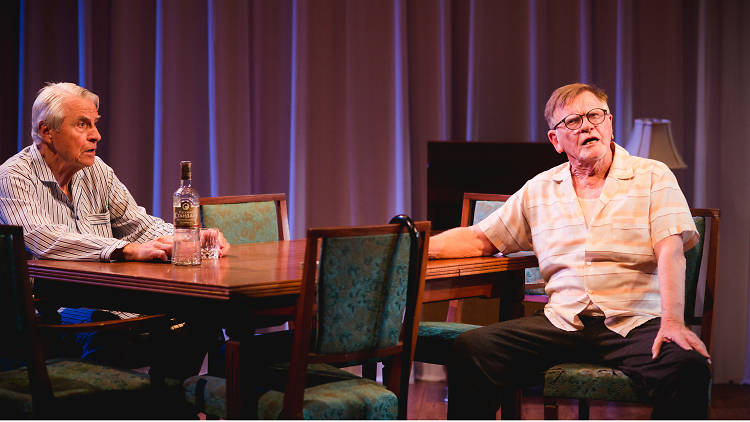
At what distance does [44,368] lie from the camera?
2188 millimetres

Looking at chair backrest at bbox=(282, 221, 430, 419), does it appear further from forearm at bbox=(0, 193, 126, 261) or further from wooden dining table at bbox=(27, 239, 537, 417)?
forearm at bbox=(0, 193, 126, 261)

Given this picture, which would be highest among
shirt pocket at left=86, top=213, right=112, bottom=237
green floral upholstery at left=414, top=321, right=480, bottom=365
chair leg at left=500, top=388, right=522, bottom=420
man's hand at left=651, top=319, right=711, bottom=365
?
shirt pocket at left=86, top=213, right=112, bottom=237

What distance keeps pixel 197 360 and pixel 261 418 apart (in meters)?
0.86

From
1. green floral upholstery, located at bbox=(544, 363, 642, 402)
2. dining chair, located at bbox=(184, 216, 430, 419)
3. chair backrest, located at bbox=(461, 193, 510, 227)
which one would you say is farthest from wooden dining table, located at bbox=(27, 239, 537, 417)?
chair backrest, located at bbox=(461, 193, 510, 227)

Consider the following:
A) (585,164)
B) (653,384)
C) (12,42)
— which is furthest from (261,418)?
(12,42)

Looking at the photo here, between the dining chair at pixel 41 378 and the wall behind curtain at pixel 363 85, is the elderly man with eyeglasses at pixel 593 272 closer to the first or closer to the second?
the dining chair at pixel 41 378

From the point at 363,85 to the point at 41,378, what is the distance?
321 centimetres

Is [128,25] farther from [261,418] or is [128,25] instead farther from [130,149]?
[261,418]

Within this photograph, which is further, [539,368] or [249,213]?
[249,213]

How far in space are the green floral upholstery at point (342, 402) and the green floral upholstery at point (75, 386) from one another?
0.45 metres

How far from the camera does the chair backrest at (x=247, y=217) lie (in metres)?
3.42

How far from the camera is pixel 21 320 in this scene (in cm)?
217

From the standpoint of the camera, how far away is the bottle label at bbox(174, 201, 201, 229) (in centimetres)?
243

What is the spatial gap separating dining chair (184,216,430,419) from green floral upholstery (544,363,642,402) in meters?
0.49
